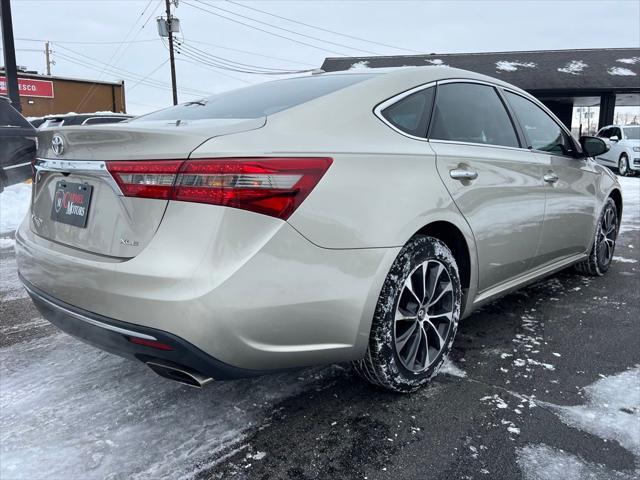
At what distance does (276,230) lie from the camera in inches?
73.2

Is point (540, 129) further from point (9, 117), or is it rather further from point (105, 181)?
point (9, 117)

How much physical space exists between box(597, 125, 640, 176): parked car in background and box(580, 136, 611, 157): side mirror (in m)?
13.8

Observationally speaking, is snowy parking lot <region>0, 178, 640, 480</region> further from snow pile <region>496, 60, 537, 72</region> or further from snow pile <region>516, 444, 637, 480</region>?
snow pile <region>496, 60, 537, 72</region>

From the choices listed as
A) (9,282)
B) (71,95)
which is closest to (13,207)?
(9,282)

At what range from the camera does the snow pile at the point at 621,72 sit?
2258cm

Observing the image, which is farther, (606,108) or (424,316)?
(606,108)

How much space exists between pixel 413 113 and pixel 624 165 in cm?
1702

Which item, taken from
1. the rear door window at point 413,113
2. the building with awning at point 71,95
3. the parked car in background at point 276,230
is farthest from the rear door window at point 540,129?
the building with awning at point 71,95

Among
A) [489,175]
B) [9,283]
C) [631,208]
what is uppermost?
[489,175]

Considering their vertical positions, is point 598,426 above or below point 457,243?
below

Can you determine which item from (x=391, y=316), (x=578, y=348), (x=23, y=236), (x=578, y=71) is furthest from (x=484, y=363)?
(x=578, y=71)

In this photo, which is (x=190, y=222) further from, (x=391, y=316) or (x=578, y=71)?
(x=578, y=71)

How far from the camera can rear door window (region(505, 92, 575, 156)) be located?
3463mm

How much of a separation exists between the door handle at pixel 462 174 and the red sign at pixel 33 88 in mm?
31605
